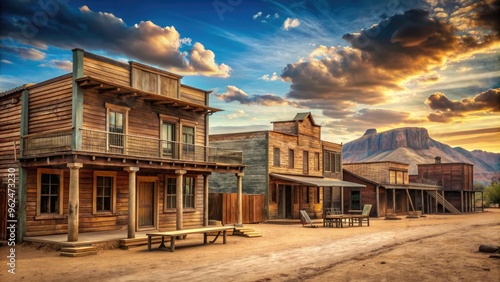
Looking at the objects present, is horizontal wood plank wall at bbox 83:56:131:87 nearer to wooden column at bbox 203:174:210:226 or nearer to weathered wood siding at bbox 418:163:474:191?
wooden column at bbox 203:174:210:226

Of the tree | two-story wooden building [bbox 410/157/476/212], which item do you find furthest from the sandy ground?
the tree

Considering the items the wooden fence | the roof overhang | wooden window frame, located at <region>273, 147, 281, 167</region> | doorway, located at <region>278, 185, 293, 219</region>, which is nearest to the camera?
the roof overhang

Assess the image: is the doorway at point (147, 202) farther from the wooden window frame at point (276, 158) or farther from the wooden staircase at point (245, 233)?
the wooden window frame at point (276, 158)

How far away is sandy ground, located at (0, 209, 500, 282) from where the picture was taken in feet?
36.5

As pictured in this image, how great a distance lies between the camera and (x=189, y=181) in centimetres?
2380

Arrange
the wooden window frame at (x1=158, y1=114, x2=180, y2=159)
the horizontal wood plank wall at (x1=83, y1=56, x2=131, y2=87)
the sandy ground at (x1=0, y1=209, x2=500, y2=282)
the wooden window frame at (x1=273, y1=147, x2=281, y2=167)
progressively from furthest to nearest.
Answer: the wooden window frame at (x1=273, y1=147, x2=281, y2=167) < the wooden window frame at (x1=158, y1=114, x2=180, y2=159) < the horizontal wood plank wall at (x1=83, y1=56, x2=131, y2=87) < the sandy ground at (x1=0, y1=209, x2=500, y2=282)

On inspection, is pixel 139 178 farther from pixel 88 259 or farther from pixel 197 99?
pixel 88 259

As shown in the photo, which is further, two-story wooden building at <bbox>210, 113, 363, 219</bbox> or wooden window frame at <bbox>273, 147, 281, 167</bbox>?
wooden window frame at <bbox>273, 147, 281, 167</bbox>

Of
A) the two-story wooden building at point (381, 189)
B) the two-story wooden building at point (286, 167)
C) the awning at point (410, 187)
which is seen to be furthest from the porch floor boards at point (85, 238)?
the awning at point (410, 187)

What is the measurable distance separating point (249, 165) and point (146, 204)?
11.7 metres

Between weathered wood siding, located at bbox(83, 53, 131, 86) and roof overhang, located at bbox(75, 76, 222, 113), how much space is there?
0.57 metres

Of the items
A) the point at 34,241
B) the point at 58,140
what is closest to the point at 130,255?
the point at 34,241

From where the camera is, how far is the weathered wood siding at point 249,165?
31.6 m

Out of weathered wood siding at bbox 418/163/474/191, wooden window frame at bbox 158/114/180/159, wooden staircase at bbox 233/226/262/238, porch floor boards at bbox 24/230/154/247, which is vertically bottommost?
wooden staircase at bbox 233/226/262/238
